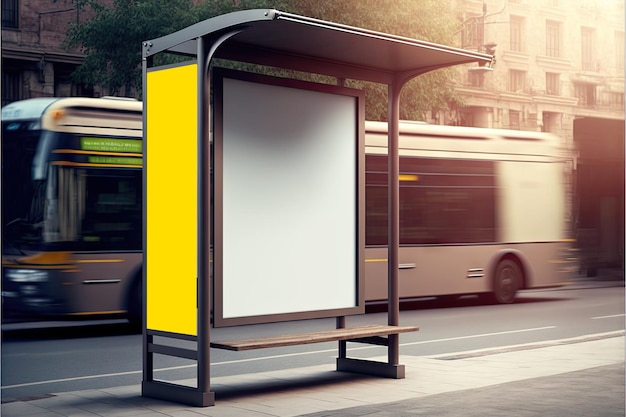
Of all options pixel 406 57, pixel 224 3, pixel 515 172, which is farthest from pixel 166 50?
pixel 224 3

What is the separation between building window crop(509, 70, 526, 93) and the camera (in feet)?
170

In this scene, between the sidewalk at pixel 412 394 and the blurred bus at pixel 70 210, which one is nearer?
the sidewalk at pixel 412 394

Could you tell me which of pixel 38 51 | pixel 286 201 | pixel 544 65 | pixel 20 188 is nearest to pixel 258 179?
pixel 286 201

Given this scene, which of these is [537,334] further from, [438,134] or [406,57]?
[406,57]

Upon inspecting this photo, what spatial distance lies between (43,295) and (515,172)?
9.61 m

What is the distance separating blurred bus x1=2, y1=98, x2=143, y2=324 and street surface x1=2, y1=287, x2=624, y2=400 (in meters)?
0.63

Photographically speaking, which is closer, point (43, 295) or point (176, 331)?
point (176, 331)

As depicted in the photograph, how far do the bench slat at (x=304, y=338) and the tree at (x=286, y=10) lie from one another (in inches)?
632

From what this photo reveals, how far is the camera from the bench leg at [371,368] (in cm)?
955

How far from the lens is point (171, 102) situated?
8344 mm

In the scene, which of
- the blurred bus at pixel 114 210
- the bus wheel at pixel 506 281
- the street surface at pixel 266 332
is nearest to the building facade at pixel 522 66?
the bus wheel at pixel 506 281

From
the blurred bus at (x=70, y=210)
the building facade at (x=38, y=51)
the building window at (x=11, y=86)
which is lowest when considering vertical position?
the blurred bus at (x=70, y=210)

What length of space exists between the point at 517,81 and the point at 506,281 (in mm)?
34712

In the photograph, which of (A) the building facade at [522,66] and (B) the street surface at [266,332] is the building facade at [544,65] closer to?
(A) the building facade at [522,66]
